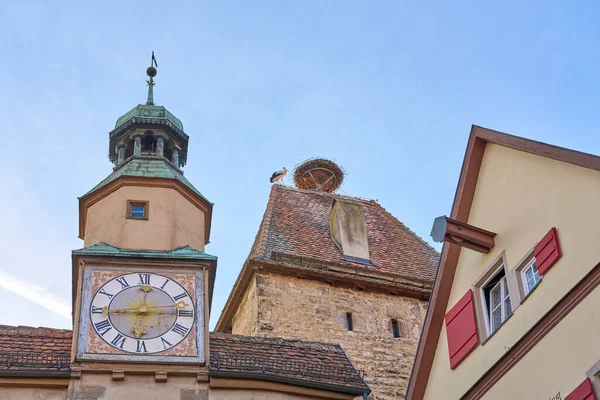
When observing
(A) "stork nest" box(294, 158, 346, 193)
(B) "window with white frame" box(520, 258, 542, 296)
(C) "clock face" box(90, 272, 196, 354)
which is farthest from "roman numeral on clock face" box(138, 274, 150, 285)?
(A) "stork nest" box(294, 158, 346, 193)

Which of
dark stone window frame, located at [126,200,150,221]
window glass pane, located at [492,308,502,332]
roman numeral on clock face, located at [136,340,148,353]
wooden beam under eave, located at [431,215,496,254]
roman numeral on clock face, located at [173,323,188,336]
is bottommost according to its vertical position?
window glass pane, located at [492,308,502,332]

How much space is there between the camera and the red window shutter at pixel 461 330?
12203 mm

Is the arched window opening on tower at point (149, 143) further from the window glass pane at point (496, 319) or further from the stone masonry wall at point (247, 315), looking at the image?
the window glass pane at point (496, 319)

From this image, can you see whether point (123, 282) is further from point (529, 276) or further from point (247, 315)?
point (247, 315)

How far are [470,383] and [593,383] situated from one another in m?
2.48

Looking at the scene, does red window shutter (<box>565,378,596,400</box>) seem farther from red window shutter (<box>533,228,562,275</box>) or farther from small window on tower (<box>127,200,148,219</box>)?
small window on tower (<box>127,200,148,219</box>)

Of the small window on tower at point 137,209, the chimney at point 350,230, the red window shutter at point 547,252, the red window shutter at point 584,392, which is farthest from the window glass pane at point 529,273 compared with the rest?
the chimney at point 350,230

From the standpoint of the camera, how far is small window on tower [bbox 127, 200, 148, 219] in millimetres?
16531

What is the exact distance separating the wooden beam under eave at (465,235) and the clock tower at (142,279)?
354 centimetres

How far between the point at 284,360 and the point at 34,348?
3191 millimetres

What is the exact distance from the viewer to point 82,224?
57.2 feet

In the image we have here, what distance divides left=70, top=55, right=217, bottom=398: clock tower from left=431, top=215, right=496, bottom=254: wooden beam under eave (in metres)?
3.54

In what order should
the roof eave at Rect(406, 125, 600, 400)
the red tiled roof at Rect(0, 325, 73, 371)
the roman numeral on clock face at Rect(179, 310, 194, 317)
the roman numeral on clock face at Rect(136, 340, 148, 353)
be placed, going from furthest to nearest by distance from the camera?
the roman numeral on clock face at Rect(179, 310, 194, 317) → the roman numeral on clock face at Rect(136, 340, 148, 353) → the red tiled roof at Rect(0, 325, 73, 371) → the roof eave at Rect(406, 125, 600, 400)

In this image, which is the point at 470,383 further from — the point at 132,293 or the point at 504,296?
the point at 132,293
